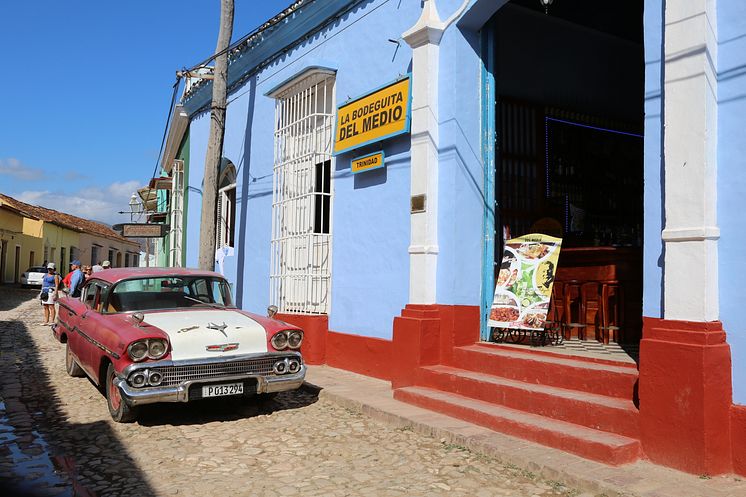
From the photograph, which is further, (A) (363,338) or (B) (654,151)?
(A) (363,338)

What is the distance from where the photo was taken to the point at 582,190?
28.6 feet

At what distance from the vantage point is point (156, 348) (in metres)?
5.32

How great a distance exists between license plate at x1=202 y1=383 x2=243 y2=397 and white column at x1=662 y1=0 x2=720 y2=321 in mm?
3624

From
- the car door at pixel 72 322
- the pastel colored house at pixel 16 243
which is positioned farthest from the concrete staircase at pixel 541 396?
the pastel colored house at pixel 16 243

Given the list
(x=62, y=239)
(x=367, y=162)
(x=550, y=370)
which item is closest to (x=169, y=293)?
(x=367, y=162)

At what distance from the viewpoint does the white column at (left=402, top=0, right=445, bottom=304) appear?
269 inches

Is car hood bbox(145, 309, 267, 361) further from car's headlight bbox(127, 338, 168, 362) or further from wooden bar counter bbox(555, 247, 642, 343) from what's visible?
wooden bar counter bbox(555, 247, 642, 343)

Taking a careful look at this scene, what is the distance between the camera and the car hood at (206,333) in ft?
17.8

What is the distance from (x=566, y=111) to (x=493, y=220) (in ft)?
8.24

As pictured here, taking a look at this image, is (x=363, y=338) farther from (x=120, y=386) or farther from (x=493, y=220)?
(x=120, y=386)

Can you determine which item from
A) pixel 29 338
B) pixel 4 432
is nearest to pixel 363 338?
pixel 4 432

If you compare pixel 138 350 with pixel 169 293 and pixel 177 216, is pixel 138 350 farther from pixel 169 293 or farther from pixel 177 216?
pixel 177 216

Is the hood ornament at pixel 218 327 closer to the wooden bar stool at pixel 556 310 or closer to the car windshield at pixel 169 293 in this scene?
the car windshield at pixel 169 293

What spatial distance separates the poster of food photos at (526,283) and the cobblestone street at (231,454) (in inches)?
64.7
